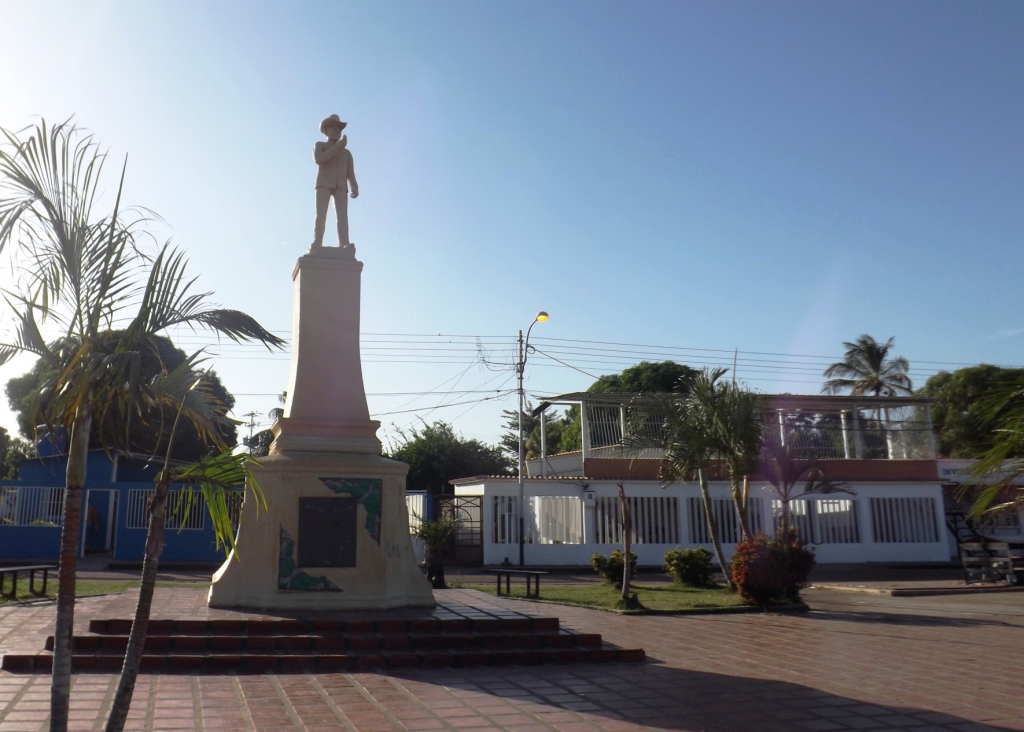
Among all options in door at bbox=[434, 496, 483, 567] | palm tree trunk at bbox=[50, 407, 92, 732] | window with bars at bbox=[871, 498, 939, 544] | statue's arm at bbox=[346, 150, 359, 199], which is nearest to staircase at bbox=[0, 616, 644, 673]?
palm tree trunk at bbox=[50, 407, 92, 732]

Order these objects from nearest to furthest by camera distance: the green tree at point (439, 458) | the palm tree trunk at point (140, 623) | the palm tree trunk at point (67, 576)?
the palm tree trunk at point (140, 623)
the palm tree trunk at point (67, 576)
the green tree at point (439, 458)

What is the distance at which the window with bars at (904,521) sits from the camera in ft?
87.1

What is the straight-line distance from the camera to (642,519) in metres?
24.9

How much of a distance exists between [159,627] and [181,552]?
15802 millimetres

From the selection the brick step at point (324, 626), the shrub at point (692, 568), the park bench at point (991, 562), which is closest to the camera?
the brick step at point (324, 626)

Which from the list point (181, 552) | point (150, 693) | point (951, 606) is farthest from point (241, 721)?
point (181, 552)

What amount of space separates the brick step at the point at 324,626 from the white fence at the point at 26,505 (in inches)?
687

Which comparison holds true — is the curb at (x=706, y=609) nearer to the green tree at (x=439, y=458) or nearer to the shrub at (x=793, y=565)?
the shrub at (x=793, y=565)

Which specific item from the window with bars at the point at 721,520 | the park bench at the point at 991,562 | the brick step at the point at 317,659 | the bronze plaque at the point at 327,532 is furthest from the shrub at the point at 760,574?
the window with bars at the point at 721,520

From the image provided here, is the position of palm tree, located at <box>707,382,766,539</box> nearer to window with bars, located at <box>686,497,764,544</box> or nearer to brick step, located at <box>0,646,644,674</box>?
brick step, located at <box>0,646,644,674</box>

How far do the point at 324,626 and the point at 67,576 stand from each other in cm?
473

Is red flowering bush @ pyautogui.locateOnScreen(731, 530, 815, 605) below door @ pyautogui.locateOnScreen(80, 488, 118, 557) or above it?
below

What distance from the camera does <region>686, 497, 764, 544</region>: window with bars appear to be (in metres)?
25.2

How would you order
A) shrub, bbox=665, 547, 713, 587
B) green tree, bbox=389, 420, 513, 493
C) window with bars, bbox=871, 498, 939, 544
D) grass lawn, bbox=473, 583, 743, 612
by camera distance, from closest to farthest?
grass lawn, bbox=473, 583, 743, 612
shrub, bbox=665, 547, 713, 587
window with bars, bbox=871, 498, 939, 544
green tree, bbox=389, 420, 513, 493
